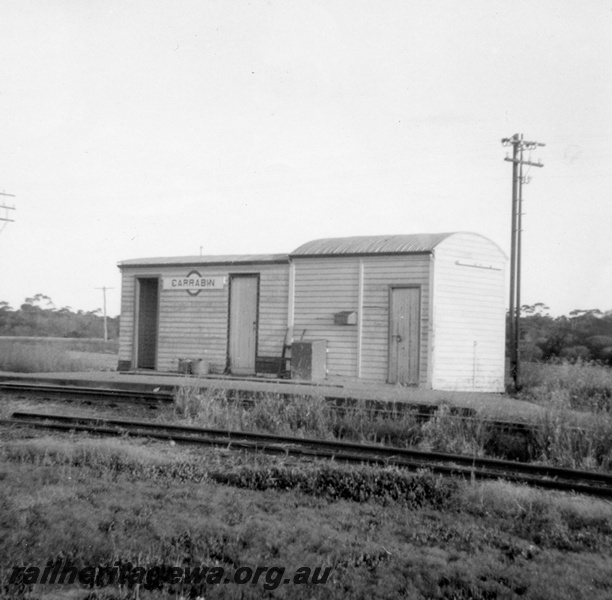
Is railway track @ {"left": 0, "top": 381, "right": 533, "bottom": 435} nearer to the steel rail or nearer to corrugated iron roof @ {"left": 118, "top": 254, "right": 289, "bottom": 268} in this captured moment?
the steel rail

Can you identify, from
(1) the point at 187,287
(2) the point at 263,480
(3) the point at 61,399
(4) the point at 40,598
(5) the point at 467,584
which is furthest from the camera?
(1) the point at 187,287

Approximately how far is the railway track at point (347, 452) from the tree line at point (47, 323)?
54.7 metres

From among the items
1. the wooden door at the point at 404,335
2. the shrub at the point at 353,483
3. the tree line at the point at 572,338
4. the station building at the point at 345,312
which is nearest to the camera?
the shrub at the point at 353,483

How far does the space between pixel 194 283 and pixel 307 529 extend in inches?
546

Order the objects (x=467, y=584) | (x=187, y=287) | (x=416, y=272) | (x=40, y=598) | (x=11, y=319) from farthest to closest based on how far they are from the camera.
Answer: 1. (x=11, y=319)
2. (x=187, y=287)
3. (x=416, y=272)
4. (x=467, y=584)
5. (x=40, y=598)

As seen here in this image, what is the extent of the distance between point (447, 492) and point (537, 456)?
333cm

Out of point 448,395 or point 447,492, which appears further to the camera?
point 448,395

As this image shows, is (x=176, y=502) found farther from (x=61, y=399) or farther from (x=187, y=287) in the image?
(x=187, y=287)

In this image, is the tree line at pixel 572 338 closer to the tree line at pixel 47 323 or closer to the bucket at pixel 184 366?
the bucket at pixel 184 366

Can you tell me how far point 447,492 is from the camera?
6.04 m

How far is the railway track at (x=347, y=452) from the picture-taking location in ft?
23.2

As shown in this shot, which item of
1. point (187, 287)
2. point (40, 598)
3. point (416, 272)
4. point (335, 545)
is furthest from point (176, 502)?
point (187, 287)

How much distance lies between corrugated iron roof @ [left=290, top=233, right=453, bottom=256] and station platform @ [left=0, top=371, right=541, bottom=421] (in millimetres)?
3013

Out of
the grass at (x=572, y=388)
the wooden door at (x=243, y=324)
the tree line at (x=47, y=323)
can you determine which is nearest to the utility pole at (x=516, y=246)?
the grass at (x=572, y=388)
